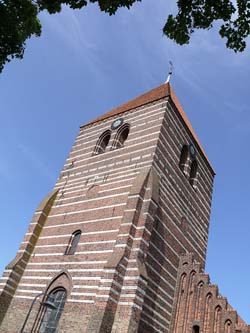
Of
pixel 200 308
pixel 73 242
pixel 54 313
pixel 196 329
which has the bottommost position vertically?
pixel 54 313

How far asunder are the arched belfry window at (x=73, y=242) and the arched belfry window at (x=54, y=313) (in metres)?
1.94

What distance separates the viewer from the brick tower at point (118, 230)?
46.7 feet

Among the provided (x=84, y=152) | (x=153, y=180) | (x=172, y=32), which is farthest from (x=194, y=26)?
(x=84, y=152)

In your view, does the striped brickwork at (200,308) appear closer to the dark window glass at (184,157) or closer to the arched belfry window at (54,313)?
the arched belfry window at (54,313)

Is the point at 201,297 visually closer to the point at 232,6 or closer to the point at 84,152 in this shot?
the point at 84,152

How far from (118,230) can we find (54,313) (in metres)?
4.66

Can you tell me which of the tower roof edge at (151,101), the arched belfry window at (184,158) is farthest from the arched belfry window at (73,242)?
the tower roof edge at (151,101)

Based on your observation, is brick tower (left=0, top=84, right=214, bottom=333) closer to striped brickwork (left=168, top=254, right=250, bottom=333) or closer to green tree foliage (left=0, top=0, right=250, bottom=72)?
striped brickwork (left=168, top=254, right=250, bottom=333)

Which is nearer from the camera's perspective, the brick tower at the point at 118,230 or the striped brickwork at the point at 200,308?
the brick tower at the point at 118,230

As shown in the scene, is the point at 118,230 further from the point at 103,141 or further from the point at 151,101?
the point at 151,101

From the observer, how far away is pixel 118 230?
52.4 feet

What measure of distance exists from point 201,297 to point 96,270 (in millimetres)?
5409

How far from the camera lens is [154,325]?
15367mm

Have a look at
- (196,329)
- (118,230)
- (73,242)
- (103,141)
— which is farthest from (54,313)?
(103,141)
